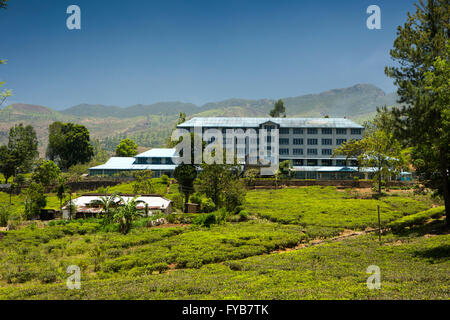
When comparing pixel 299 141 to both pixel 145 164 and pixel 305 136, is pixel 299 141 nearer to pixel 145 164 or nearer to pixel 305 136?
pixel 305 136

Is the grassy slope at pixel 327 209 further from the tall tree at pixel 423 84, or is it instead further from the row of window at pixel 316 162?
the row of window at pixel 316 162

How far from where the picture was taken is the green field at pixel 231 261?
50.2ft

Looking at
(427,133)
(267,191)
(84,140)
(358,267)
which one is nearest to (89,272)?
(358,267)

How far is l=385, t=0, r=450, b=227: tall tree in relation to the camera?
28.3 m

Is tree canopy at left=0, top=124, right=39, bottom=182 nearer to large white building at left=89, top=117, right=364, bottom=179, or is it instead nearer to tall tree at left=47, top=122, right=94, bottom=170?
tall tree at left=47, top=122, right=94, bottom=170

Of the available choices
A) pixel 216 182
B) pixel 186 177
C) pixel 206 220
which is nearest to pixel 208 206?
pixel 216 182

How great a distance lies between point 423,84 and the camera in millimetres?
29859

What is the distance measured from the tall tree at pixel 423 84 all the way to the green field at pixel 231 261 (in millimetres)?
6942

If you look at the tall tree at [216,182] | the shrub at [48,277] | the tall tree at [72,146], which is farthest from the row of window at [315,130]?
the shrub at [48,277]

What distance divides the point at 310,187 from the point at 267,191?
1049 centimetres

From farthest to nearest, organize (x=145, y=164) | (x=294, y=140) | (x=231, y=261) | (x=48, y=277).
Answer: (x=294, y=140), (x=145, y=164), (x=231, y=261), (x=48, y=277)

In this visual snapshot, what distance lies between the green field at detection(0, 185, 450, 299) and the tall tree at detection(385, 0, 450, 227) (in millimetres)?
6942

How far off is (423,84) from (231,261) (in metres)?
24.0
